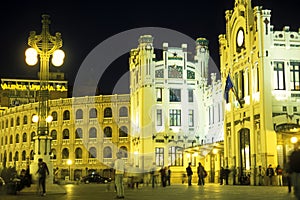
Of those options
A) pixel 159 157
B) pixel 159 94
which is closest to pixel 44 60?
pixel 159 157

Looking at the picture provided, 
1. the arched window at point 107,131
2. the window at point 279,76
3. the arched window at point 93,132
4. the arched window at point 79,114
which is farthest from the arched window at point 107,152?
the window at point 279,76

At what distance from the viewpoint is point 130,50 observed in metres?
71.3

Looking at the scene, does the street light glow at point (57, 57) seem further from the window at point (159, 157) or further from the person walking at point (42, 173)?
the window at point (159, 157)

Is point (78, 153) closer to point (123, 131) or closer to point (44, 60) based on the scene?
point (123, 131)

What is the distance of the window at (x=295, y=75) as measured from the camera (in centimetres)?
4153

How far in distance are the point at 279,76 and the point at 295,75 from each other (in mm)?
1215

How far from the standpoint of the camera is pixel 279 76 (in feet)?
137

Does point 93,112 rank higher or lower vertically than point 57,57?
higher

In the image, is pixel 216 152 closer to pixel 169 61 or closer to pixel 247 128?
pixel 247 128

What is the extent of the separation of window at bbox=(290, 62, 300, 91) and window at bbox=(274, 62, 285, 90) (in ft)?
2.14

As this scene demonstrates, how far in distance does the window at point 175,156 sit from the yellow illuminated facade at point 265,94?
17832 mm

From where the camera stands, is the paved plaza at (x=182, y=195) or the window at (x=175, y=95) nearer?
the paved plaza at (x=182, y=195)

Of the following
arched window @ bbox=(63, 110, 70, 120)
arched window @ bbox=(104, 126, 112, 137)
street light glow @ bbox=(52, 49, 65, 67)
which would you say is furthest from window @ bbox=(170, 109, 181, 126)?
street light glow @ bbox=(52, 49, 65, 67)

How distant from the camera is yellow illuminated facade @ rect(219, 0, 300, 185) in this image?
4062 centimetres
